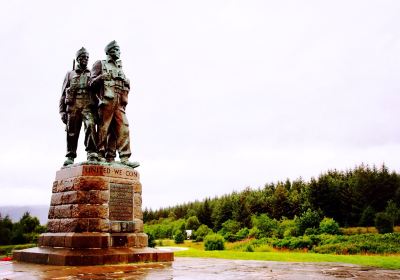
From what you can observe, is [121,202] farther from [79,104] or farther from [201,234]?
[201,234]

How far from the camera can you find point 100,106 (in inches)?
380

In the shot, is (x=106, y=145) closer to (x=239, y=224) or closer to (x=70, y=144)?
(x=70, y=144)

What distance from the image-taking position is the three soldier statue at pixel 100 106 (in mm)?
9719

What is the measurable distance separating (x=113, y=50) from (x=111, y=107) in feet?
4.80

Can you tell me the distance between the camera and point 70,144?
34.3ft

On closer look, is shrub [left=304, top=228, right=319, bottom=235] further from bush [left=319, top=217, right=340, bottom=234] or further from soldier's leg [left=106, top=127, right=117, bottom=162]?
soldier's leg [left=106, top=127, right=117, bottom=162]

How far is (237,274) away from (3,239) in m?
35.6

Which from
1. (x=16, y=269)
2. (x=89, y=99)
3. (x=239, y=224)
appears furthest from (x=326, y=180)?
(x=16, y=269)

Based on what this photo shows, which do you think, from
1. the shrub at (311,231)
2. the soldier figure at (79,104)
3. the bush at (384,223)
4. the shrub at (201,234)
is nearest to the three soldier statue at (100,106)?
the soldier figure at (79,104)

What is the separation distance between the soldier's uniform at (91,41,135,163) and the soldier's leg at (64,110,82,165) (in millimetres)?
714

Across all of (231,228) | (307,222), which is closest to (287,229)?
(307,222)

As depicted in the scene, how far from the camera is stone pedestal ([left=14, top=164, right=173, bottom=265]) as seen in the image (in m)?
8.29

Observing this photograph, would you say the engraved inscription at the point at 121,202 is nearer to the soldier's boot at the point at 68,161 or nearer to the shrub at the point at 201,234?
the soldier's boot at the point at 68,161

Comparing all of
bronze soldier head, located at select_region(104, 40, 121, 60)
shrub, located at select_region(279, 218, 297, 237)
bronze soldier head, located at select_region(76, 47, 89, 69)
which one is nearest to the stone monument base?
bronze soldier head, located at select_region(76, 47, 89, 69)
